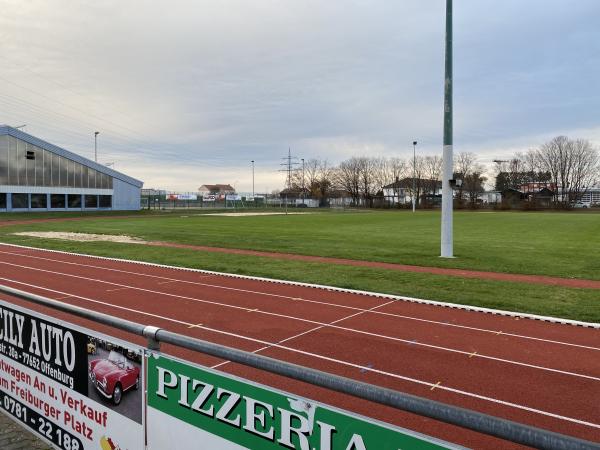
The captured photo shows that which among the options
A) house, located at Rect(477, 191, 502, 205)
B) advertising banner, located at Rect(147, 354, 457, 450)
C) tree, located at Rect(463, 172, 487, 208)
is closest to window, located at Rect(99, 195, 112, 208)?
advertising banner, located at Rect(147, 354, 457, 450)

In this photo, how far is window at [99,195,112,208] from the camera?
61594 millimetres

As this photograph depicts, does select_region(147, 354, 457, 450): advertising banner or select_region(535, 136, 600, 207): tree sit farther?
select_region(535, 136, 600, 207): tree

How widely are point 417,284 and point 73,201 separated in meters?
54.9

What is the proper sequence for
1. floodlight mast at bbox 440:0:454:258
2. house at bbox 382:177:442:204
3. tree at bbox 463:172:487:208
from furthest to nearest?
house at bbox 382:177:442:204 < tree at bbox 463:172:487:208 < floodlight mast at bbox 440:0:454:258

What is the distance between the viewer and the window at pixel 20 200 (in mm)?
51562

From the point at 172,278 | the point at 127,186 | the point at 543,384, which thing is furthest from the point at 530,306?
the point at 127,186

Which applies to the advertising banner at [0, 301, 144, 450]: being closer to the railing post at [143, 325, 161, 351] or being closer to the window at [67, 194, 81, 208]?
the railing post at [143, 325, 161, 351]

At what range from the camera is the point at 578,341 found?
290 inches

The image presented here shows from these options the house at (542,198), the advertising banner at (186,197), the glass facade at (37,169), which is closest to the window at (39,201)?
the glass facade at (37,169)

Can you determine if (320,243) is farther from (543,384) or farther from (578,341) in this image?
(543,384)

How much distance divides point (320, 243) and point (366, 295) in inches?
456

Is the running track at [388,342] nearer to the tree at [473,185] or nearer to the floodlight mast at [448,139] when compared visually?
the floodlight mast at [448,139]

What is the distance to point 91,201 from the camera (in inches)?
2371

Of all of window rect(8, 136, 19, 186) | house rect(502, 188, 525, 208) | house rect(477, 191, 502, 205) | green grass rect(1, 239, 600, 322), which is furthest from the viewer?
house rect(477, 191, 502, 205)
